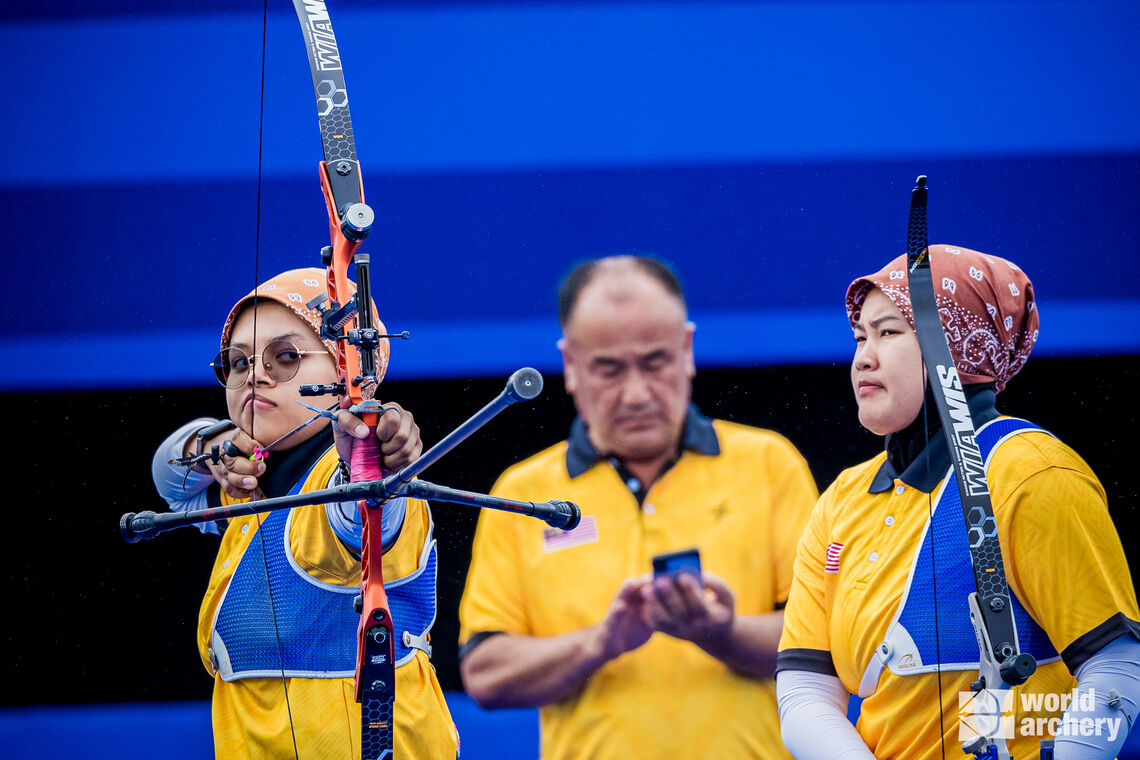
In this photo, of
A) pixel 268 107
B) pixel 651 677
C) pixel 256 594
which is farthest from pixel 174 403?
pixel 651 677

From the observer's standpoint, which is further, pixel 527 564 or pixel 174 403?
pixel 174 403

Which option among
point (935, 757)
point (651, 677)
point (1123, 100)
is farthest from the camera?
point (1123, 100)

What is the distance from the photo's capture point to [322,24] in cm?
212

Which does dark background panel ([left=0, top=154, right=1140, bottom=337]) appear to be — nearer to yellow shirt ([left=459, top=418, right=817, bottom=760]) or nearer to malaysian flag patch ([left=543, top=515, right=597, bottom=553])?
yellow shirt ([left=459, top=418, right=817, bottom=760])

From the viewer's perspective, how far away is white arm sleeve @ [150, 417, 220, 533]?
249 cm

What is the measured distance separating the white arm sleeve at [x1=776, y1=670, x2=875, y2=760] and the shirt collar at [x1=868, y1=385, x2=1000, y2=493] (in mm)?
418

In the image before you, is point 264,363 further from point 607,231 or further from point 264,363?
point 607,231

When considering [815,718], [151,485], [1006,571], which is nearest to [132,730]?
[151,485]

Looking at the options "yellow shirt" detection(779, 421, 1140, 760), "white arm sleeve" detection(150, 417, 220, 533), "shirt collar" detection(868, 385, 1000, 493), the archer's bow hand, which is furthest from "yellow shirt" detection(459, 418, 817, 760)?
"white arm sleeve" detection(150, 417, 220, 533)

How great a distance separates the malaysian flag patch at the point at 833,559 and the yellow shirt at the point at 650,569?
10 centimetres

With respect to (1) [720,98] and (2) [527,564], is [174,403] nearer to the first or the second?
(2) [527,564]

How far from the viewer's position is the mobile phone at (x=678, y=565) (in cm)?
234

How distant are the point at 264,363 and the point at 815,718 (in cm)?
135

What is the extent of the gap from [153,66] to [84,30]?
0.20 m
